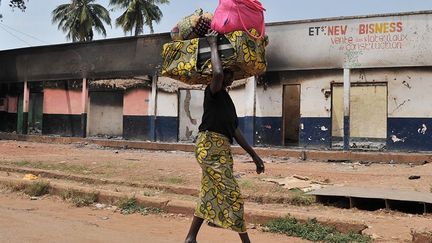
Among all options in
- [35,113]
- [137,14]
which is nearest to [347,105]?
[35,113]

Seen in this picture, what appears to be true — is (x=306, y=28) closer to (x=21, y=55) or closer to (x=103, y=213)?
(x=103, y=213)

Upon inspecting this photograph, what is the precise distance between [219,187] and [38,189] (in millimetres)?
4819

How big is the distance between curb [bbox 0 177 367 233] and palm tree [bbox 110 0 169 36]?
29059mm

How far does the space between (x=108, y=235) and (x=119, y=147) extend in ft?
46.4

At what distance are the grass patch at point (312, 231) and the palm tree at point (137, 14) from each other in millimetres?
32467

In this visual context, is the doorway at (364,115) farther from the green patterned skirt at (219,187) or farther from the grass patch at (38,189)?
the green patterned skirt at (219,187)

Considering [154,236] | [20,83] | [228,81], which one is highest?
[20,83]

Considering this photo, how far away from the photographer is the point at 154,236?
4969mm

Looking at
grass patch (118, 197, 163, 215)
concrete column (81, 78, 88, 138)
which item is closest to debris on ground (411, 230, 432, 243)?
grass patch (118, 197, 163, 215)

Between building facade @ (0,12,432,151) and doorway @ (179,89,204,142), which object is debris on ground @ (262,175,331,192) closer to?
building facade @ (0,12,432,151)

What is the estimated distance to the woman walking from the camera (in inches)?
145

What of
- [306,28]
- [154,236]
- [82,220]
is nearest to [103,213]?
[82,220]

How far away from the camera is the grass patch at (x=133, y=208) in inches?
248

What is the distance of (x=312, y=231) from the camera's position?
507cm
